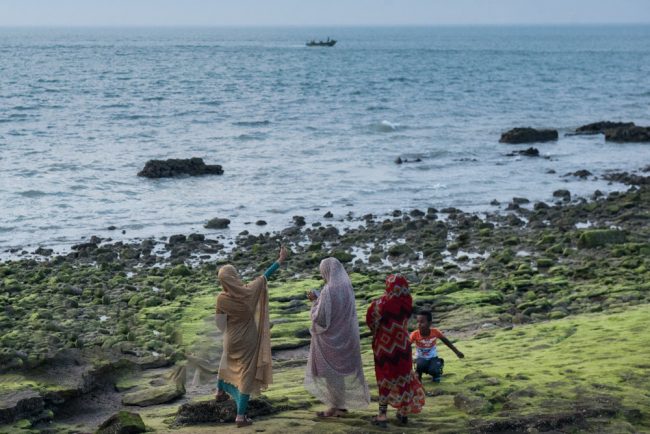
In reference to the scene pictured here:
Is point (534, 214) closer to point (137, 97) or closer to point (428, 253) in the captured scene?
point (428, 253)

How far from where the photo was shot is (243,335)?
10.2m

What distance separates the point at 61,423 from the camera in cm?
1105

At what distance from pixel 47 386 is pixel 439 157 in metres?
30.1

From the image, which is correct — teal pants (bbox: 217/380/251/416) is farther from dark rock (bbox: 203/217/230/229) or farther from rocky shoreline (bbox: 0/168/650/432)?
dark rock (bbox: 203/217/230/229)

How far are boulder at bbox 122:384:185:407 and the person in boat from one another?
2365 millimetres

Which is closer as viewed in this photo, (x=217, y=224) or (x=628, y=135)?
(x=217, y=224)

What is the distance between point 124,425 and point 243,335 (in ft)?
4.89

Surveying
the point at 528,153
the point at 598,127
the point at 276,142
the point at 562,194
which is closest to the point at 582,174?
the point at 562,194

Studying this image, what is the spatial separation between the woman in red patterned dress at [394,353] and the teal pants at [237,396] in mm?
1332

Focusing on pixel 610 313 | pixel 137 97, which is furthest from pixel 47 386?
pixel 137 97

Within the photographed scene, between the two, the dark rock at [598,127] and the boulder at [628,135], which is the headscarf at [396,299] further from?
the dark rock at [598,127]

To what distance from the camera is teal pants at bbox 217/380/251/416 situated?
9969 mm

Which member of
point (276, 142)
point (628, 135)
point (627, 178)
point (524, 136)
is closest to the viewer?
point (627, 178)

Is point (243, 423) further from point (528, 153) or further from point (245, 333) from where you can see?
point (528, 153)
